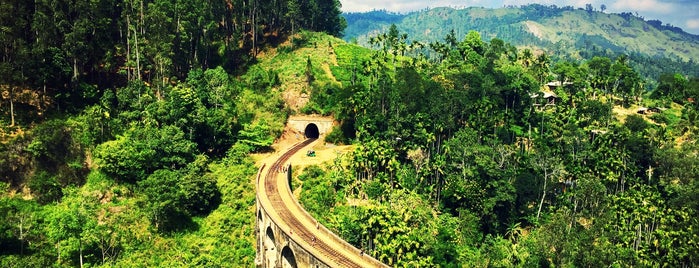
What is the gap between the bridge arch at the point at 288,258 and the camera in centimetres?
5806

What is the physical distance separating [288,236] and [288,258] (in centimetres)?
449

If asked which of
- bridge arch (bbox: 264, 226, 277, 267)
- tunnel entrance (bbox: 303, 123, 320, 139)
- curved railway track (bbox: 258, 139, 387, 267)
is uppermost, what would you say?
tunnel entrance (bbox: 303, 123, 320, 139)

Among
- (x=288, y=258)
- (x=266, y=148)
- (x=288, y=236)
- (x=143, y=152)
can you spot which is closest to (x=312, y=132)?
(x=266, y=148)

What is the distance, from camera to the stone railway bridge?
54719 mm

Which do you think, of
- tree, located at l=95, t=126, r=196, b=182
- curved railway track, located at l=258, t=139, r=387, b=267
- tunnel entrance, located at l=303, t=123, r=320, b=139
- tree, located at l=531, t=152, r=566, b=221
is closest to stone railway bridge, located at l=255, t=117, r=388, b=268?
curved railway track, located at l=258, t=139, r=387, b=267

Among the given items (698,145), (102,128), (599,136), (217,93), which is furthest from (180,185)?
(698,145)

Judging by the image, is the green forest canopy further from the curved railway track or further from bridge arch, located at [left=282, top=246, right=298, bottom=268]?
bridge arch, located at [left=282, top=246, right=298, bottom=268]

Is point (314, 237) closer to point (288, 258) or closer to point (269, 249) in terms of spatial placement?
point (288, 258)

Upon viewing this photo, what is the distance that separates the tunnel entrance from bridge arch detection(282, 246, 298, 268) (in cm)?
4629

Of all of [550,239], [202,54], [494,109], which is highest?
[202,54]

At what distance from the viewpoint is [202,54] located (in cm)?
10431

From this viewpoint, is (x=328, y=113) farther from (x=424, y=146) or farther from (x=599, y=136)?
(x=599, y=136)

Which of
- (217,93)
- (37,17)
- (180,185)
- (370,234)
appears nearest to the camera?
(370,234)

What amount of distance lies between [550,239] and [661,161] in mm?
31708
